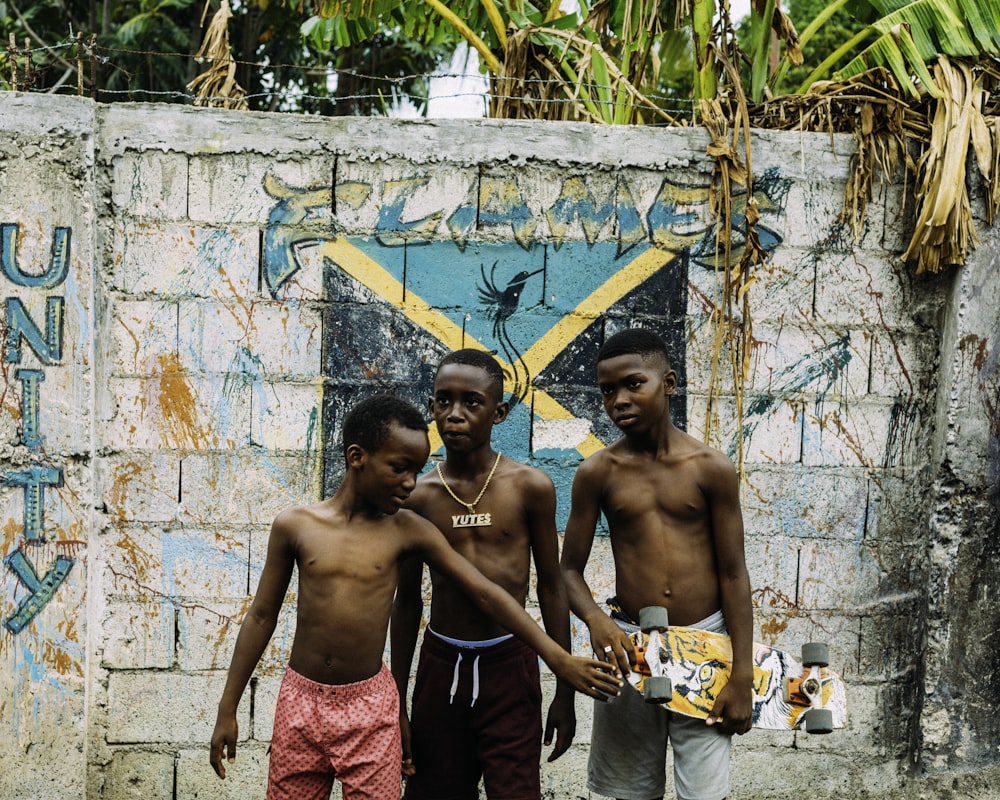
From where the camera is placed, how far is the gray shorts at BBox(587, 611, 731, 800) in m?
3.06

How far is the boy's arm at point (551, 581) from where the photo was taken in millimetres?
3242

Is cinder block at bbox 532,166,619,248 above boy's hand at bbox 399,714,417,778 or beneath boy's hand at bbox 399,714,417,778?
above

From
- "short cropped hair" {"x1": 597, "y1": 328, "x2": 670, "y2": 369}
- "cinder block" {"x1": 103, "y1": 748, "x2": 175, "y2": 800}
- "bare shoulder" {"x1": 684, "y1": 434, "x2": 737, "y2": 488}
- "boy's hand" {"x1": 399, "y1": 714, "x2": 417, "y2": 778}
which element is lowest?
"cinder block" {"x1": 103, "y1": 748, "x2": 175, "y2": 800}

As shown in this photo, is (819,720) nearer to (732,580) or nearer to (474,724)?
(732,580)

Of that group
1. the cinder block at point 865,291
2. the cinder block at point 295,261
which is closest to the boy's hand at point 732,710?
the cinder block at point 865,291

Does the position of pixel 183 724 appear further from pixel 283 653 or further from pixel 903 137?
pixel 903 137

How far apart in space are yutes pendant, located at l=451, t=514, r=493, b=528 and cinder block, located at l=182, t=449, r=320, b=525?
93 cm

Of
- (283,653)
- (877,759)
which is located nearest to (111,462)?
(283,653)

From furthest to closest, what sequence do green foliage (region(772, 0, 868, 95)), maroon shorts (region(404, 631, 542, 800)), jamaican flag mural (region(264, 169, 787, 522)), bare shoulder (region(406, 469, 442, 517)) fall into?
green foliage (region(772, 0, 868, 95)) < jamaican flag mural (region(264, 169, 787, 522)) < bare shoulder (region(406, 469, 442, 517)) < maroon shorts (region(404, 631, 542, 800))

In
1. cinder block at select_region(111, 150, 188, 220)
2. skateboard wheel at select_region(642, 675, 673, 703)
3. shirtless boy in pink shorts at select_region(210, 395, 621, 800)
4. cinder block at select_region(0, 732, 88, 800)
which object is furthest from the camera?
cinder block at select_region(111, 150, 188, 220)

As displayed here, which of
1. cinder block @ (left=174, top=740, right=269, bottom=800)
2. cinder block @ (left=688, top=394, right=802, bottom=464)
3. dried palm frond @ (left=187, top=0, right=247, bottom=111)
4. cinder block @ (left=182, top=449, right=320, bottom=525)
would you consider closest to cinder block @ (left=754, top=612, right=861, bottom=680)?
cinder block @ (left=688, top=394, right=802, bottom=464)

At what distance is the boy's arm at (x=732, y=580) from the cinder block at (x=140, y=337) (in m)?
1.98

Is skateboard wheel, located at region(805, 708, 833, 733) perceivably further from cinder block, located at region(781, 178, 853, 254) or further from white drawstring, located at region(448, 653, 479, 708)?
cinder block, located at region(781, 178, 853, 254)

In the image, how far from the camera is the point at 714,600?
10.2 ft
